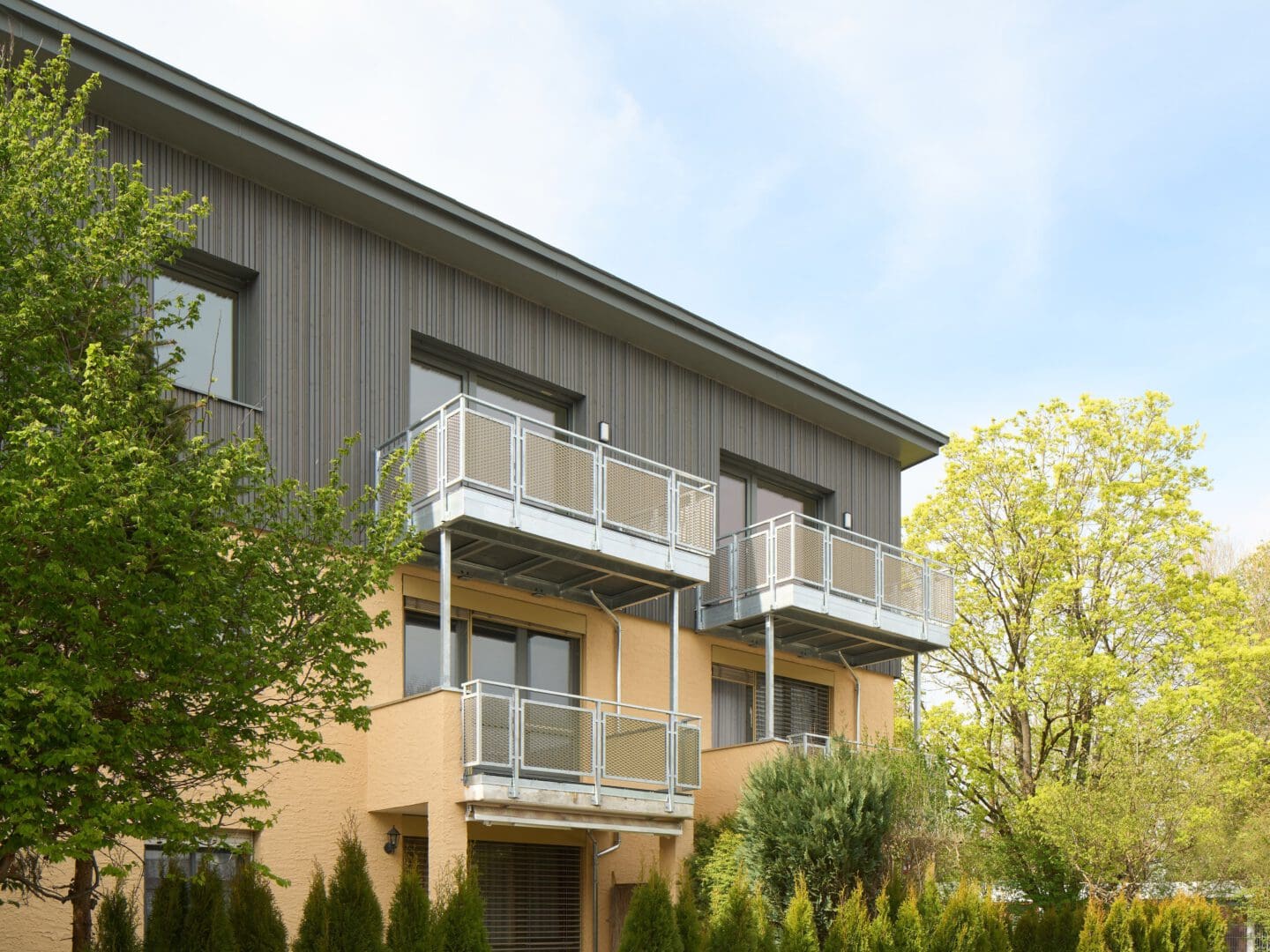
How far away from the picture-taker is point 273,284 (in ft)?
56.9

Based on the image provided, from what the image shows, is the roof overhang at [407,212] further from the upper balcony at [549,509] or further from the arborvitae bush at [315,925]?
the arborvitae bush at [315,925]

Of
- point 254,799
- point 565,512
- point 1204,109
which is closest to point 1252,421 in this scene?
Answer: point 1204,109

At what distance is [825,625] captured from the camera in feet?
73.7

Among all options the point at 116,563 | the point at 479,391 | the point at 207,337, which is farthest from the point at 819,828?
the point at 116,563

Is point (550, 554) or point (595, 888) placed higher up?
point (550, 554)

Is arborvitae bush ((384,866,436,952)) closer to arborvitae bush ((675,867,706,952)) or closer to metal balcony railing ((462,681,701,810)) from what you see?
arborvitae bush ((675,867,706,952))

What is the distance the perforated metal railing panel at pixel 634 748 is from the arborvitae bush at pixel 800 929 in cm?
299

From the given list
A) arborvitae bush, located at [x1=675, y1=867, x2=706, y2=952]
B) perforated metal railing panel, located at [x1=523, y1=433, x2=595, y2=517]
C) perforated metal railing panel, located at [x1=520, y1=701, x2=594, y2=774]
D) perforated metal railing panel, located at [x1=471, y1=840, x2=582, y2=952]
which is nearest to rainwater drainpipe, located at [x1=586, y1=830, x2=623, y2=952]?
perforated metal railing panel, located at [x1=471, y1=840, x2=582, y2=952]

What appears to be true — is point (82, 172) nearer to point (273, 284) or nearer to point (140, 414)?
point (140, 414)

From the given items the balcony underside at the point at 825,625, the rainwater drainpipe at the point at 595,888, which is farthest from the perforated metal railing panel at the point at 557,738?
the balcony underside at the point at 825,625

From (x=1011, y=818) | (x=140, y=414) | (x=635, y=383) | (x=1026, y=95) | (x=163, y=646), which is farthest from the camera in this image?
(x=1011, y=818)

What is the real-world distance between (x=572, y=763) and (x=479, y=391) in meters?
5.63

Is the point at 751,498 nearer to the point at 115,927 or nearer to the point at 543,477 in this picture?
the point at 543,477

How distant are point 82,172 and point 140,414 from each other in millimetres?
1965
